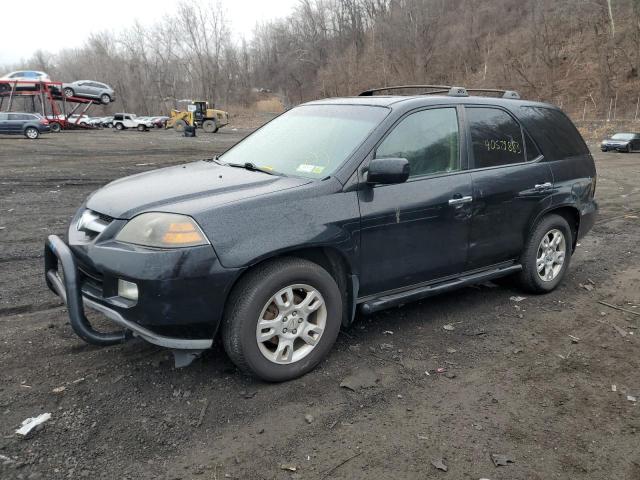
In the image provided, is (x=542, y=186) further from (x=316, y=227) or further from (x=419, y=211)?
(x=316, y=227)

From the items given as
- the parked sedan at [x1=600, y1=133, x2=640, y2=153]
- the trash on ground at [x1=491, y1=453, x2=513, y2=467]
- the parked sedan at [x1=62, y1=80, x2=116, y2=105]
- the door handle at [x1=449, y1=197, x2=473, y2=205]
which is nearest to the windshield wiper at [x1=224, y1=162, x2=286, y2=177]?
the door handle at [x1=449, y1=197, x2=473, y2=205]

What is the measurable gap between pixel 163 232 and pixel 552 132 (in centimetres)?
387

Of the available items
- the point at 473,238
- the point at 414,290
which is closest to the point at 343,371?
the point at 414,290

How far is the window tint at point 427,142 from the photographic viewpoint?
12.7 ft

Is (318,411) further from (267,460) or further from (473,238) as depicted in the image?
(473,238)

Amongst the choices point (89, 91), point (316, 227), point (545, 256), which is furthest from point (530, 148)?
point (89, 91)

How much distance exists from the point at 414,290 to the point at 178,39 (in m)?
90.5

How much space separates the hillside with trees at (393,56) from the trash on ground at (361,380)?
3858 centimetres

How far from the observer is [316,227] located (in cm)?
333

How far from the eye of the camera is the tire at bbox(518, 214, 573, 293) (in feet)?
15.7

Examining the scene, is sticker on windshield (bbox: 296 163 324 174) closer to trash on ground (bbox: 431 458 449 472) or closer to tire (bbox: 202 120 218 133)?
trash on ground (bbox: 431 458 449 472)

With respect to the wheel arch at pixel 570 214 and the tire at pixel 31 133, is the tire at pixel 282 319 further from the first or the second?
the tire at pixel 31 133

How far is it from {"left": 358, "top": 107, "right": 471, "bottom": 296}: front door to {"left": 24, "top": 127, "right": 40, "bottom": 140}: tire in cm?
3148

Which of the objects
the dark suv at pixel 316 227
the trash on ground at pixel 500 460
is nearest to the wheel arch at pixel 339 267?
the dark suv at pixel 316 227
